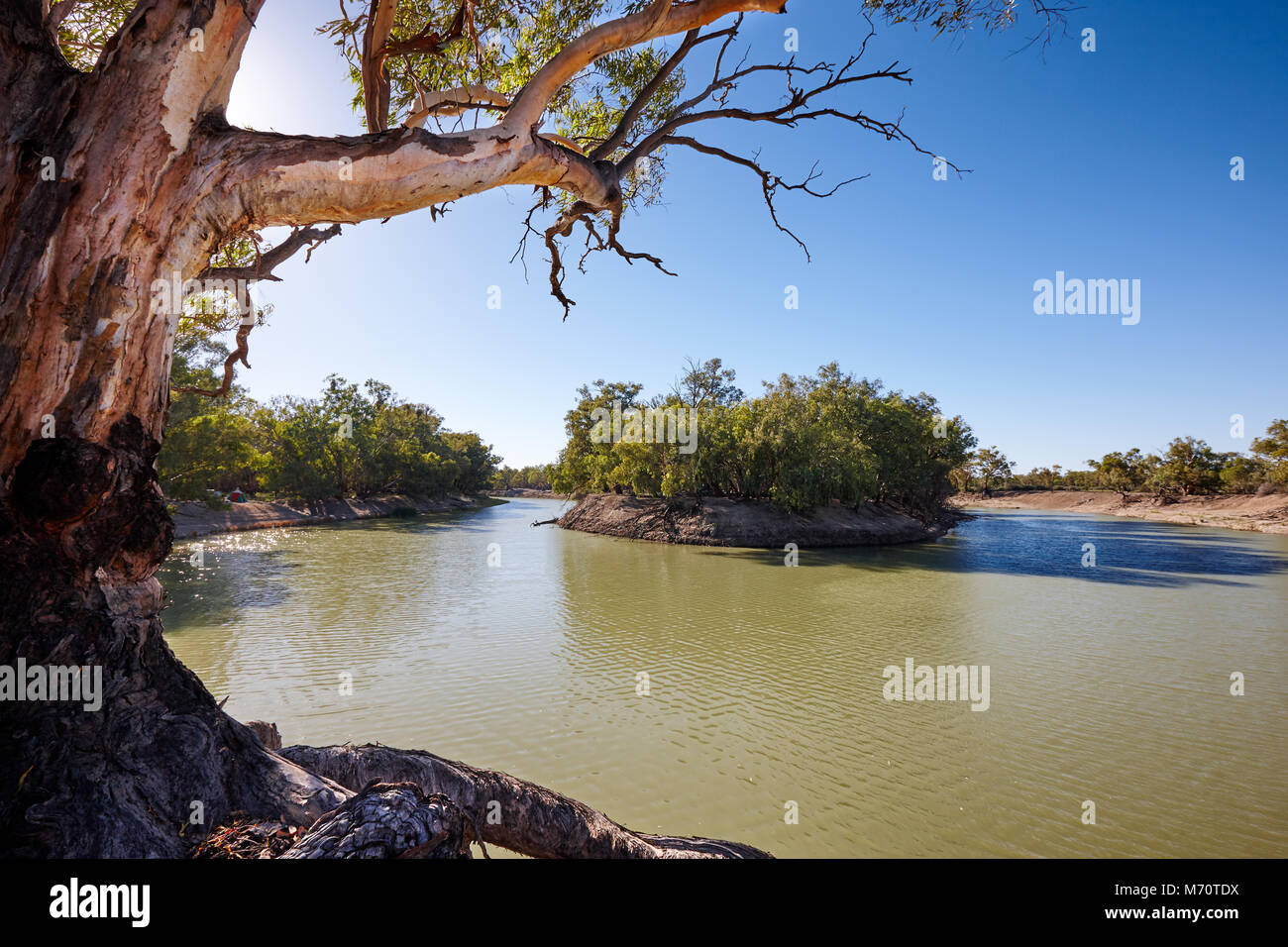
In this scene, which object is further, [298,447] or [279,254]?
[298,447]

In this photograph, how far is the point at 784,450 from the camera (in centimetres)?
2761

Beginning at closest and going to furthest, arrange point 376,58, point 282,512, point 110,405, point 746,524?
1. point 110,405
2. point 376,58
3. point 746,524
4. point 282,512

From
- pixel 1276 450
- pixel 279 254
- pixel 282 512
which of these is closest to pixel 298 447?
pixel 282 512

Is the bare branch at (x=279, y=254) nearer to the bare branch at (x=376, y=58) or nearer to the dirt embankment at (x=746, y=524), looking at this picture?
the bare branch at (x=376, y=58)

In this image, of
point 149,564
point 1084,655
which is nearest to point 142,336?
point 149,564

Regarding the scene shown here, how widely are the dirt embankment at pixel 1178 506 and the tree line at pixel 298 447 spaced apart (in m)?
64.9

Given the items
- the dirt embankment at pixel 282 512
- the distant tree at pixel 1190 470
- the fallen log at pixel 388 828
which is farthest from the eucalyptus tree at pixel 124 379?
the distant tree at pixel 1190 470

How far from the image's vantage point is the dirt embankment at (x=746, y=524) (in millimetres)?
26234

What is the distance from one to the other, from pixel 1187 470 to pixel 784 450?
58.3 m

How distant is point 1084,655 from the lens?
29.9 feet

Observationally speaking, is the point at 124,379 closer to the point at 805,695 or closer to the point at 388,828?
the point at 388,828

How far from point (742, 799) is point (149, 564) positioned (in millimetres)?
4683

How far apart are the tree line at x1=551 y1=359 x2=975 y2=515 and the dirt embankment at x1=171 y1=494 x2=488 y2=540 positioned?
15.8 m
